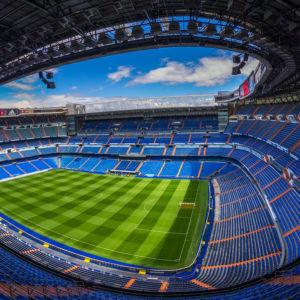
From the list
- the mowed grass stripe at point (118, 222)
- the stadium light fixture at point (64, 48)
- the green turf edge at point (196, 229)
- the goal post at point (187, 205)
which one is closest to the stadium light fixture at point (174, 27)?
the stadium light fixture at point (64, 48)

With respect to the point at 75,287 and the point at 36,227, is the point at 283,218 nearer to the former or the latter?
the point at 75,287

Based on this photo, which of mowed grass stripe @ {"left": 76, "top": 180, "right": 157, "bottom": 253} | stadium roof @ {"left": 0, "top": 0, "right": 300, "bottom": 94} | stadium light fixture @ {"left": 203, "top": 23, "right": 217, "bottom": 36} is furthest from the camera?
mowed grass stripe @ {"left": 76, "top": 180, "right": 157, "bottom": 253}

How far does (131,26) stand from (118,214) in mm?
A: 18260

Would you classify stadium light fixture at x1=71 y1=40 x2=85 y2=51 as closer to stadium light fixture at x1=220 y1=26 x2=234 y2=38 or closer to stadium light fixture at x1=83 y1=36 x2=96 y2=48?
stadium light fixture at x1=83 y1=36 x2=96 y2=48

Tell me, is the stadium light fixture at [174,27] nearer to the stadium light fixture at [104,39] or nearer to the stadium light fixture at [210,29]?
the stadium light fixture at [210,29]

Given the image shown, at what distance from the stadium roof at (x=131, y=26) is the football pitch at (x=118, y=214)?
568 inches

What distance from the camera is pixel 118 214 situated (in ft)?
72.7

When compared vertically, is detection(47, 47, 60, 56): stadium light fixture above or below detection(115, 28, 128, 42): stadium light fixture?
below

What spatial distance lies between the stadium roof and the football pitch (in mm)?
14417

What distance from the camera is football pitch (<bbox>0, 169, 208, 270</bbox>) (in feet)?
53.7

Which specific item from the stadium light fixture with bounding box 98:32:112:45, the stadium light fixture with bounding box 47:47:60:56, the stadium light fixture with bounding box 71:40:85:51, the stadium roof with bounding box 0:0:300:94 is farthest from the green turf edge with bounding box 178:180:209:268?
the stadium light fixture with bounding box 47:47:60:56

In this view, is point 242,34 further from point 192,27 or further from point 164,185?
point 164,185

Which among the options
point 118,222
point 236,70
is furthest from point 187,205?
point 236,70

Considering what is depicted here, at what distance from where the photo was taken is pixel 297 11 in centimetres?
821
